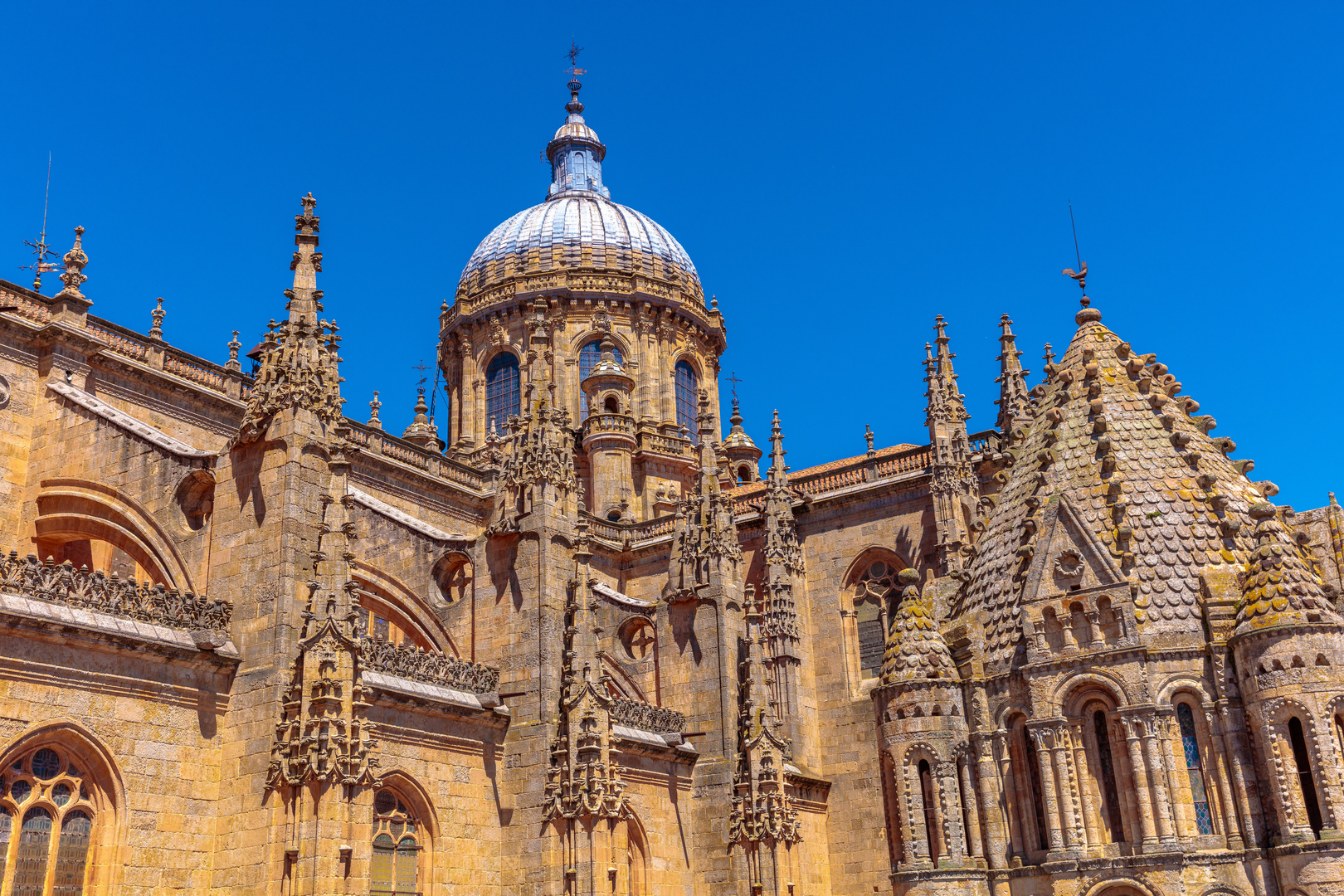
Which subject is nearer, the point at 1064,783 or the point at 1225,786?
the point at 1225,786

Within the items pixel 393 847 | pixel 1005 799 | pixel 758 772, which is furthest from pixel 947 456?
pixel 393 847

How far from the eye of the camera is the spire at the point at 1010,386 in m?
27.0

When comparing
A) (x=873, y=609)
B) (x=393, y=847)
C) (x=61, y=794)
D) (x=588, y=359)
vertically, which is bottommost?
(x=393, y=847)

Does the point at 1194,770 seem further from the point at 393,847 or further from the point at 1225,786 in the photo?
the point at 393,847

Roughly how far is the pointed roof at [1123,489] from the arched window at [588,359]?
23117mm

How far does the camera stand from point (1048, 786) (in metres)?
17.7

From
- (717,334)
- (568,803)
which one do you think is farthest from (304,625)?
(717,334)

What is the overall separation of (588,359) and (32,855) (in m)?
30.2

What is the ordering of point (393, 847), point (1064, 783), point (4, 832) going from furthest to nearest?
point (393, 847) < point (1064, 783) < point (4, 832)

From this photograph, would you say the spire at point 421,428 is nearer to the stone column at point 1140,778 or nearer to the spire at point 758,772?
the spire at point 758,772

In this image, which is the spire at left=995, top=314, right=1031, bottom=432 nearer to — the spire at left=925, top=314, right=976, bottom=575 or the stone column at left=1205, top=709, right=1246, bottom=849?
the spire at left=925, top=314, right=976, bottom=575

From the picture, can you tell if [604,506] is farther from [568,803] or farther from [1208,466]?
[1208,466]

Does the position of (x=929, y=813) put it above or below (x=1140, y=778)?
below

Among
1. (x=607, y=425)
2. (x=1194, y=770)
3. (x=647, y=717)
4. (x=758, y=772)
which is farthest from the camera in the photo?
(x=607, y=425)
